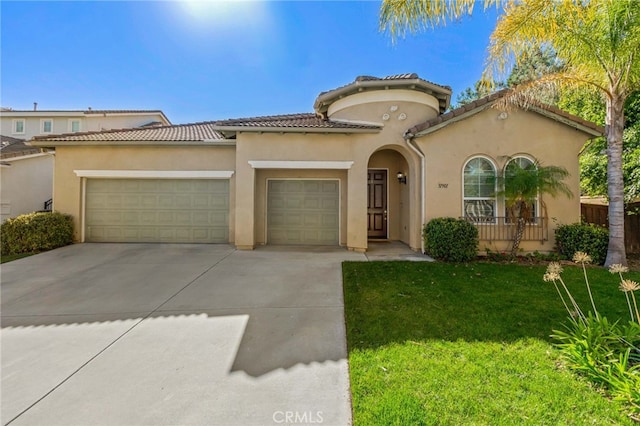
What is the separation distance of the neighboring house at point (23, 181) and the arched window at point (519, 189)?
17.9 metres

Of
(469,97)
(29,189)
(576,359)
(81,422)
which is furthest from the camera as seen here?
(469,97)

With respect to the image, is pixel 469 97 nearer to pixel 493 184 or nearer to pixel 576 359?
pixel 493 184

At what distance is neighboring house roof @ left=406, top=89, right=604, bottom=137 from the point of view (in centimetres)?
877

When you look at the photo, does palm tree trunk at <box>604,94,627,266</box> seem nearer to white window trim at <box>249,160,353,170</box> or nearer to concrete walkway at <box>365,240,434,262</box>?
concrete walkway at <box>365,240,434,262</box>

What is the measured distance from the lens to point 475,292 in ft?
19.0

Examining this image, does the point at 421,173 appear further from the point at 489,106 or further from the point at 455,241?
the point at 489,106

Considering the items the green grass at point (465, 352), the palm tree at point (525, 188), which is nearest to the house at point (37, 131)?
the green grass at point (465, 352)

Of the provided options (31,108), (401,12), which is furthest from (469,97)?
(31,108)

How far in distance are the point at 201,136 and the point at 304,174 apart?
4.82 metres

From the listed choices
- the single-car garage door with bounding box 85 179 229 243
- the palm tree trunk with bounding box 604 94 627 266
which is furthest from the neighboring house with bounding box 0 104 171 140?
the palm tree trunk with bounding box 604 94 627 266

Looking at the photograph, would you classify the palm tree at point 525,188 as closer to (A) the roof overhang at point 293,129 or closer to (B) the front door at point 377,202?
(A) the roof overhang at point 293,129

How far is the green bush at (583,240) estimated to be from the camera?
7984mm

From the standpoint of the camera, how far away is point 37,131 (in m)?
19.9

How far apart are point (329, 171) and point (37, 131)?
23310 mm
